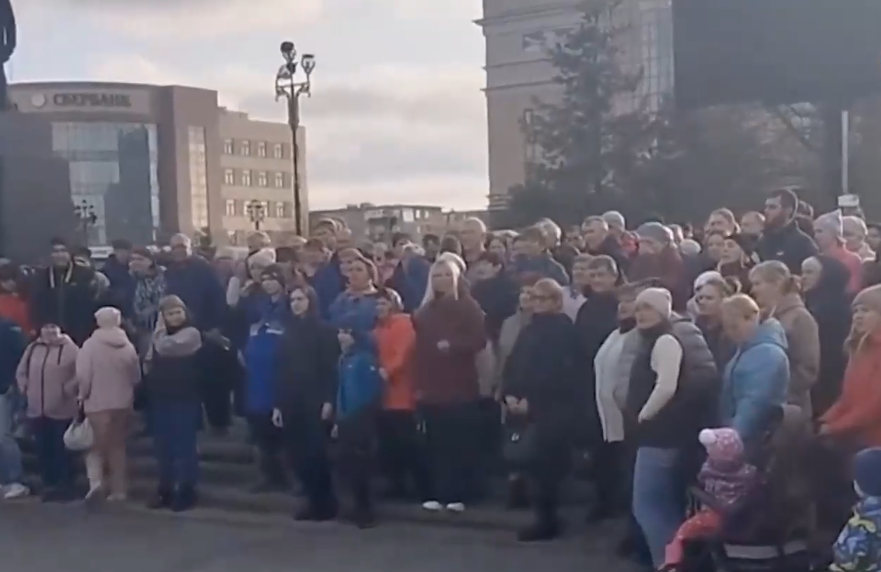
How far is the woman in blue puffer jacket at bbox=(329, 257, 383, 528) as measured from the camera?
10.1 metres

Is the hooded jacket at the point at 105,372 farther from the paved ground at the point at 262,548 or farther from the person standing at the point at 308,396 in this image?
the person standing at the point at 308,396

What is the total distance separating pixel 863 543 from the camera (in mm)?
6082

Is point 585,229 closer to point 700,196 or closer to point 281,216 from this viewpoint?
Answer: point 700,196

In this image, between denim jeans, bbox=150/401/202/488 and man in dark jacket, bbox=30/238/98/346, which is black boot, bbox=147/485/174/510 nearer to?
denim jeans, bbox=150/401/202/488

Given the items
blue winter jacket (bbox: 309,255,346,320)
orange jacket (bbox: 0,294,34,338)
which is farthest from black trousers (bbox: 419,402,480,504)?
orange jacket (bbox: 0,294,34,338)

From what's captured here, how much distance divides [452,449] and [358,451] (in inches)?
30.0

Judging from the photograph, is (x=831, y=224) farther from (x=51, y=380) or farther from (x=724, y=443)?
(x=51, y=380)

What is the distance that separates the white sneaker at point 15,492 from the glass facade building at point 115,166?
85.0 m

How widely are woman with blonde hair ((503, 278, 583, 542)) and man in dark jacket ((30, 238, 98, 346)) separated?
218 inches

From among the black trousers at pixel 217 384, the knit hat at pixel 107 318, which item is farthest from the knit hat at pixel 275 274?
the knit hat at pixel 107 318

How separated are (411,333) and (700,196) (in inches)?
1161

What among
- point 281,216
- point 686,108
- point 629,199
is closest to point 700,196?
point 629,199

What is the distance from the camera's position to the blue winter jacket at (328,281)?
1176cm

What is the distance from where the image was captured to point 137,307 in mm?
13336
